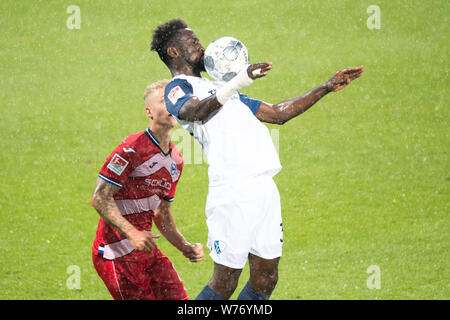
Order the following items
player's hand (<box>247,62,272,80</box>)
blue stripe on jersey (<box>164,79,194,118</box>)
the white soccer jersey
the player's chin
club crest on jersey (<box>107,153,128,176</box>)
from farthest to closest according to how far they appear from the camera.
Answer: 1. the player's chin
2. club crest on jersey (<box>107,153,128,176</box>)
3. the white soccer jersey
4. blue stripe on jersey (<box>164,79,194,118</box>)
5. player's hand (<box>247,62,272,80</box>)

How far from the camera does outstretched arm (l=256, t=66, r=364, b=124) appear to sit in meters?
5.08

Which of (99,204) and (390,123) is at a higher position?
(99,204)

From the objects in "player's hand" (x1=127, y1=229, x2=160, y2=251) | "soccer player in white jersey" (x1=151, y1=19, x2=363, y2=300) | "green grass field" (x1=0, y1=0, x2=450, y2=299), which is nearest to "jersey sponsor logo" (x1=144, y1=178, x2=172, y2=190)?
"player's hand" (x1=127, y1=229, x2=160, y2=251)

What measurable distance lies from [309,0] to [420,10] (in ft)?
8.39

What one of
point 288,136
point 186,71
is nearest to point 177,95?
point 186,71

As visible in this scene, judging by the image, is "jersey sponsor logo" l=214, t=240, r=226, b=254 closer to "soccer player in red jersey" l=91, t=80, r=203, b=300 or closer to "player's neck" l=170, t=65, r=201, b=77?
"soccer player in red jersey" l=91, t=80, r=203, b=300

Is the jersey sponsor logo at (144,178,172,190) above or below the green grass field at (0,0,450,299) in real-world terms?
above

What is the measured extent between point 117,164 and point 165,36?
39.1 inches

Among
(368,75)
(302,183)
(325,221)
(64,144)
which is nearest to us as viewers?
(325,221)

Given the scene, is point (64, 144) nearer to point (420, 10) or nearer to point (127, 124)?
point (127, 124)

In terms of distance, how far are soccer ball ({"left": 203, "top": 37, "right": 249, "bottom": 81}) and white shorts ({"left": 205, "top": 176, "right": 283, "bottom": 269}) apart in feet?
2.41

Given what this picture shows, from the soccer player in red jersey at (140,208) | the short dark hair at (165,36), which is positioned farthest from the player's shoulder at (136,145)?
the short dark hair at (165,36)

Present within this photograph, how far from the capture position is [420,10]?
17.0 metres

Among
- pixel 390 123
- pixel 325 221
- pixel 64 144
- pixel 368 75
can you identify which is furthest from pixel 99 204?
pixel 368 75
